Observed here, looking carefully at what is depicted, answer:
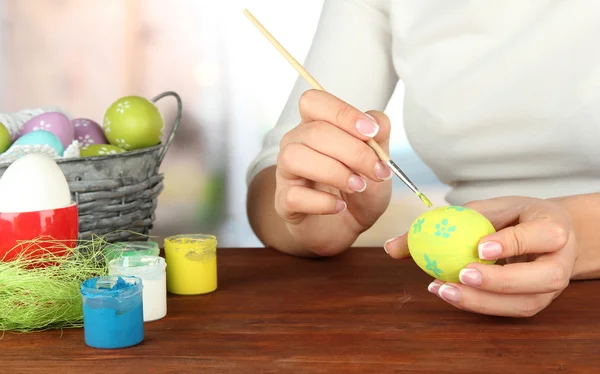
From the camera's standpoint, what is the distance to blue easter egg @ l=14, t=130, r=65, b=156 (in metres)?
1.16

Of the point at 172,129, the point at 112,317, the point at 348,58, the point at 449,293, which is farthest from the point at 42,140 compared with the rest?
the point at 449,293

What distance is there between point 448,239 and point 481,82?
517 millimetres

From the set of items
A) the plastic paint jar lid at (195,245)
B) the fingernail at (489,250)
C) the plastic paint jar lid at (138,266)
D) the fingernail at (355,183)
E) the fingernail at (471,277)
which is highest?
the fingernail at (355,183)

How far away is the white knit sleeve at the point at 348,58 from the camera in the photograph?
139cm

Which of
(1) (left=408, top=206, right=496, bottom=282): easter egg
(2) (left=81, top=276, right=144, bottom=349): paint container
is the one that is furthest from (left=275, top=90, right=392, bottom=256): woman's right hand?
(2) (left=81, top=276, right=144, bottom=349): paint container


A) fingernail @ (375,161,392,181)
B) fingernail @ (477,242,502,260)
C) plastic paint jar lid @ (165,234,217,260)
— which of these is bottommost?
plastic paint jar lid @ (165,234,217,260)

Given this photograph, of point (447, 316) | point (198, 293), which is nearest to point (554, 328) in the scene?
point (447, 316)

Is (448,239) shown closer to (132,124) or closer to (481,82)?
(481,82)

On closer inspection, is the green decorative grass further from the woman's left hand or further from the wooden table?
the woman's left hand

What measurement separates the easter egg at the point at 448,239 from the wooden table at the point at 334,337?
0.23 ft

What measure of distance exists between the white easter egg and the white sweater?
1.66 feet

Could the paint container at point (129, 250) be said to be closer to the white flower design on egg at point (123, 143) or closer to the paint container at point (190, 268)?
the paint container at point (190, 268)

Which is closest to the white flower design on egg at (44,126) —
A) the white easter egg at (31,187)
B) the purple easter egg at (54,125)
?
the purple easter egg at (54,125)

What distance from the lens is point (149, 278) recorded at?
0.89 metres
